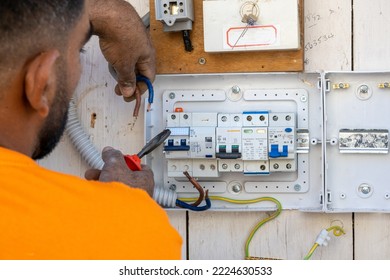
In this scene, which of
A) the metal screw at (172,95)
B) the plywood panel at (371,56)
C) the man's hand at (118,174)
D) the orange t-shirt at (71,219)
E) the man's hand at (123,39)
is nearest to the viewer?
the orange t-shirt at (71,219)

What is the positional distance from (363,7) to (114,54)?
0.84 metres

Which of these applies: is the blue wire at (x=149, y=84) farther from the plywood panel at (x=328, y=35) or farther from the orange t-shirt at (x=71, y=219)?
the orange t-shirt at (x=71, y=219)

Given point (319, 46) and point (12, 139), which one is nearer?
point (12, 139)

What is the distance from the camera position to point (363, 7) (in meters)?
2.30

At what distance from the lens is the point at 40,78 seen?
1.31 meters

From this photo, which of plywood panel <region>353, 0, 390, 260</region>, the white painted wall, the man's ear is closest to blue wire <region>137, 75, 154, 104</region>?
the white painted wall

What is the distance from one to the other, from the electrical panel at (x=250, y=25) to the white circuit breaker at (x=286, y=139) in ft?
0.40

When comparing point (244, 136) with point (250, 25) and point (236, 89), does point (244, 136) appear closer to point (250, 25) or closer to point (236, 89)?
point (236, 89)

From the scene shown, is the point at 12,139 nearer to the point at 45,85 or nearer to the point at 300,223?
the point at 45,85

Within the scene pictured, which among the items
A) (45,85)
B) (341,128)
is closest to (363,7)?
(341,128)

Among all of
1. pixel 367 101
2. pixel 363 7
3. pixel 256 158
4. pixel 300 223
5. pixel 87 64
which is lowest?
pixel 300 223

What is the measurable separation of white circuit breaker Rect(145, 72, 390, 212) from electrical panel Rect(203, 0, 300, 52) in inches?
4.8

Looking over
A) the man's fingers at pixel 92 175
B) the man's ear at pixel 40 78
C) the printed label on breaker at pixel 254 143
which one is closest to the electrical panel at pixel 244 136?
the printed label on breaker at pixel 254 143

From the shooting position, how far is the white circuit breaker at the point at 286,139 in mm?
2264
